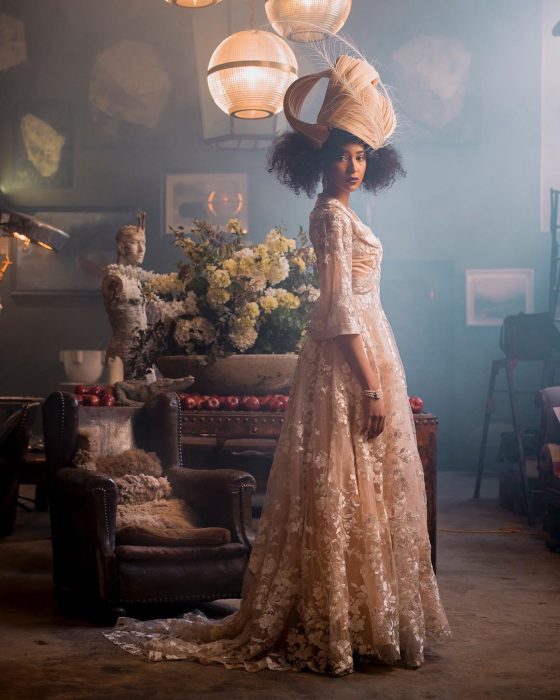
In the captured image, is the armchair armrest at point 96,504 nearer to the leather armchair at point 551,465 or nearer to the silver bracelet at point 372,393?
the silver bracelet at point 372,393

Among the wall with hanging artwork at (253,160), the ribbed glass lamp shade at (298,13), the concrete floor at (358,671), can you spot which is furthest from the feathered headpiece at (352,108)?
the wall with hanging artwork at (253,160)

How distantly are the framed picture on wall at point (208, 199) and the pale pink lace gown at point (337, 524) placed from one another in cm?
686

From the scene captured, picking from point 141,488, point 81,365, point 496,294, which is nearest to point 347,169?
point 141,488

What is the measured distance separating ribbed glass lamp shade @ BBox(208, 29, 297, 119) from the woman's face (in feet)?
9.17

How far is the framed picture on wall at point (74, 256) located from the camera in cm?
999

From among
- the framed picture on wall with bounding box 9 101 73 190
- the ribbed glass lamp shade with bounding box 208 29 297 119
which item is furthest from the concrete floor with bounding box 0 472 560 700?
the framed picture on wall with bounding box 9 101 73 190

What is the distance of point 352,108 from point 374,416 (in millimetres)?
1059

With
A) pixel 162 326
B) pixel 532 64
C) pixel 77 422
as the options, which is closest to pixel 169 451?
pixel 77 422

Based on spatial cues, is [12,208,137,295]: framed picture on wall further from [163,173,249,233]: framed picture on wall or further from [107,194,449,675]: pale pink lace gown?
[107,194,449,675]: pale pink lace gown

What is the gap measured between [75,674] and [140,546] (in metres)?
0.77

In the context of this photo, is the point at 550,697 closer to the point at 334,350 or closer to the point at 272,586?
the point at 272,586

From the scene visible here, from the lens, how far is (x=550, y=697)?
2.84 meters

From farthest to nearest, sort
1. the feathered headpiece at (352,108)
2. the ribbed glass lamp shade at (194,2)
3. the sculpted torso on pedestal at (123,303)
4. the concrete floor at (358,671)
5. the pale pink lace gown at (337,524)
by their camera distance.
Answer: the sculpted torso on pedestal at (123,303)
the ribbed glass lamp shade at (194,2)
the feathered headpiece at (352,108)
the pale pink lace gown at (337,524)
the concrete floor at (358,671)

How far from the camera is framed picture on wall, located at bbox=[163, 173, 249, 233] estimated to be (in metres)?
10.0
